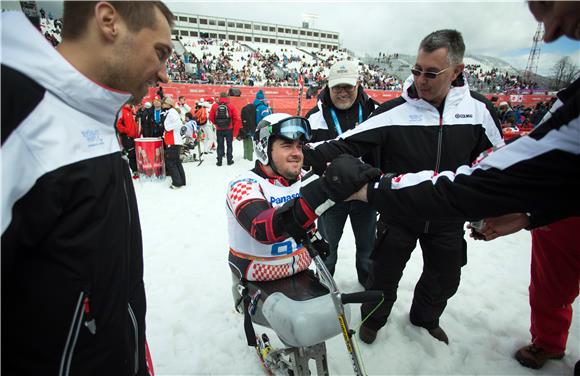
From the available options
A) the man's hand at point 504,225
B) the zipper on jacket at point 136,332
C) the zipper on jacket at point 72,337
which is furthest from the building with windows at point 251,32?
the zipper on jacket at point 72,337

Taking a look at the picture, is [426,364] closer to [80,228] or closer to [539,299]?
[539,299]

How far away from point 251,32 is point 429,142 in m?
82.6

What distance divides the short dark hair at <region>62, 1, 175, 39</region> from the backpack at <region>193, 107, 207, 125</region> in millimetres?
10534

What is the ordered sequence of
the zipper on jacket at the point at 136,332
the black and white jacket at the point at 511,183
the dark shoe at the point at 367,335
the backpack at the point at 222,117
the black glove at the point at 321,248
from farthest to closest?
1. the backpack at the point at 222,117
2. the dark shoe at the point at 367,335
3. the black glove at the point at 321,248
4. the zipper on jacket at the point at 136,332
5. the black and white jacket at the point at 511,183

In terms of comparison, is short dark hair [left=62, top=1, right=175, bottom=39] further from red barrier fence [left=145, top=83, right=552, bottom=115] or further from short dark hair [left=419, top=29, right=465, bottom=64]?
red barrier fence [left=145, top=83, right=552, bottom=115]

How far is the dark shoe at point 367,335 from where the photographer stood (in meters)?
3.00

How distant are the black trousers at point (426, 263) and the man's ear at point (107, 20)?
8.11ft

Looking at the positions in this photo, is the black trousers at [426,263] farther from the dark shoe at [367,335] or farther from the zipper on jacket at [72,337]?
the zipper on jacket at [72,337]

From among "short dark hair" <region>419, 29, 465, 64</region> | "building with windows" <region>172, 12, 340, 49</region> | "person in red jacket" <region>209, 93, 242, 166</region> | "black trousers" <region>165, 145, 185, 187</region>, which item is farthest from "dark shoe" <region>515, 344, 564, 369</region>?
"building with windows" <region>172, 12, 340, 49</region>

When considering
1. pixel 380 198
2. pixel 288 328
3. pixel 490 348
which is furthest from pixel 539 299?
pixel 288 328

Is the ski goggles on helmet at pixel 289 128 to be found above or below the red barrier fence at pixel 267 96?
below

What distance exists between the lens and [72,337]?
1.09 meters

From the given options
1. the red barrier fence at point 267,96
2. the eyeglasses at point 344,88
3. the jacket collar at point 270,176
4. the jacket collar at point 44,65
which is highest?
the red barrier fence at point 267,96

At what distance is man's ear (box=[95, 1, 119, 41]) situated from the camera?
1095 millimetres
